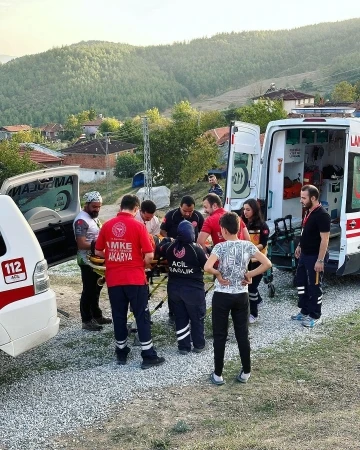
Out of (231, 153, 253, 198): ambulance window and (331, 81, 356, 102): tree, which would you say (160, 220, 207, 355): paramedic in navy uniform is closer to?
(231, 153, 253, 198): ambulance window

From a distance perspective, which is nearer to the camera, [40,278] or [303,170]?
[40,278]

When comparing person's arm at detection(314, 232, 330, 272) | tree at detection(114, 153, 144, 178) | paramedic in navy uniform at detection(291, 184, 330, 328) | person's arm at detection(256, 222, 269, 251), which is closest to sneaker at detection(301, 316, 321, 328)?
paramedic in navy uniform at detection(291, 184, 330, 328)

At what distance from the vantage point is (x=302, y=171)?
995 centimetres

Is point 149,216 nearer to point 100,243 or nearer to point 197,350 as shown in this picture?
point 100,243

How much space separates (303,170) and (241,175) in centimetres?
195

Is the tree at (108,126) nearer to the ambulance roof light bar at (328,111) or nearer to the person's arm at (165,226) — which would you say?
the ambulance roof light bar at (328,111)

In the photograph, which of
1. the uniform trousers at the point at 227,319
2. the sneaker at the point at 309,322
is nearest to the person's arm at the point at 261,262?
the uniform trousers at the point at 227,319

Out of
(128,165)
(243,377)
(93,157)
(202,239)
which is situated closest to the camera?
(243,377)

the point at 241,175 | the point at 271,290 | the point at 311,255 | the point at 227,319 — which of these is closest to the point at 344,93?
Answer: the point at 241,175

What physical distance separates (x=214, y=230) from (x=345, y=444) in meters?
2.95

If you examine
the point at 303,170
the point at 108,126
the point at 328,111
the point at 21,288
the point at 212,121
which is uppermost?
the point at 212,121

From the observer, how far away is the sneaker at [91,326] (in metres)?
6.76

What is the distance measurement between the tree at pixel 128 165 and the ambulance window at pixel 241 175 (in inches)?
2298

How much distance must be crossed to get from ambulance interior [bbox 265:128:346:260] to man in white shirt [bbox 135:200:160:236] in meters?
2.68
